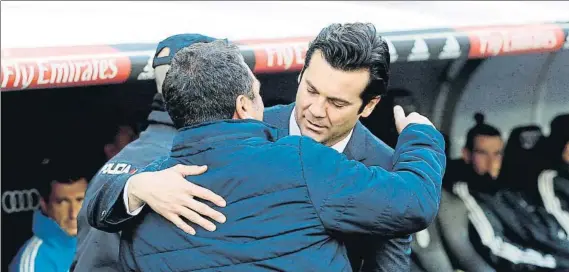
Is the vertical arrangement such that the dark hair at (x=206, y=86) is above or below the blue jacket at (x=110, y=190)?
above

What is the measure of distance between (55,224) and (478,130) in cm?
169

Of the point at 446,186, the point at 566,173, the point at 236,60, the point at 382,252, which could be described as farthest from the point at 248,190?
the point at 566,173

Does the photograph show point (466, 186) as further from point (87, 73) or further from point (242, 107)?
point (242, 107)

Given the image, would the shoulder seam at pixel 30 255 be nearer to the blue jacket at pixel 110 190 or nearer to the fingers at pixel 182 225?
the blue jacket at pixel 110 190

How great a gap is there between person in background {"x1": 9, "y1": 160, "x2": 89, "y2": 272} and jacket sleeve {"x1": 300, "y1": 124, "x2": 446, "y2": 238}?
4.68 ft

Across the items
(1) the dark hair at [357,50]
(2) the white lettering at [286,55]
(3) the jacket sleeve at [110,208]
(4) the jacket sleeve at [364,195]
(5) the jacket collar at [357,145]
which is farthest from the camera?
(2) the white lettering at [286,55]

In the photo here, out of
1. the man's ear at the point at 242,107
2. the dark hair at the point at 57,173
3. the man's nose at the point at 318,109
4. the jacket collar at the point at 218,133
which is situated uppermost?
the man's ear at the point at 242,107

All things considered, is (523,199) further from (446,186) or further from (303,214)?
(303,214)

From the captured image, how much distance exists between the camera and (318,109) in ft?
6.13

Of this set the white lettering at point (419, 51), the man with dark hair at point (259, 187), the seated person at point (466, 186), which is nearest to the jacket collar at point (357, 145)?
the man with dark hair at point (259, 187)

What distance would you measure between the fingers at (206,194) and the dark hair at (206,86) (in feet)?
0.36

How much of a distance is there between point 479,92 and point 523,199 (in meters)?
0.47

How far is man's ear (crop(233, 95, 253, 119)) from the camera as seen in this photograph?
162 cm

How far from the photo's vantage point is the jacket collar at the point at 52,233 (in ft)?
9.36
